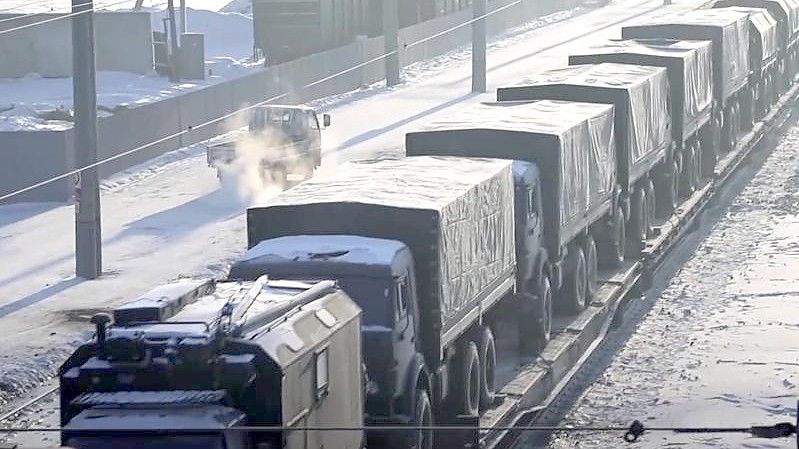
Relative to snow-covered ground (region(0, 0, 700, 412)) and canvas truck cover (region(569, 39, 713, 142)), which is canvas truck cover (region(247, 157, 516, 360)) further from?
canvas truck cover (region(569, 39, 713, 142))

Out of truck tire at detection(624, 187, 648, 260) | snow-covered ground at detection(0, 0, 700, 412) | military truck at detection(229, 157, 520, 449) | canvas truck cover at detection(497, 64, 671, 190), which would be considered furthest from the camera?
truck tire at detection(624, 187, 648, 260)

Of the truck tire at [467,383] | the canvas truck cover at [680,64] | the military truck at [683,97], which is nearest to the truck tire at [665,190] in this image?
the military truck at [683,97]

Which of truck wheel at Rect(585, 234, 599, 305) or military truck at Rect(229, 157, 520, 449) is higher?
military truck at Rect(229, 157, 520, 449)

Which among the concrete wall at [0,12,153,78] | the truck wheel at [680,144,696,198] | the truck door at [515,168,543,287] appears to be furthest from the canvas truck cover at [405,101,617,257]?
the concrete wall at [0,12,153,78]

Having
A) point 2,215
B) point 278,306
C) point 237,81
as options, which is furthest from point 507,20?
point 278,306

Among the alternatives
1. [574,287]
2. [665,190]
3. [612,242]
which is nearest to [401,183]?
[574,287]

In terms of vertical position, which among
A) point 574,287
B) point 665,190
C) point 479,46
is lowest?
point 665,190

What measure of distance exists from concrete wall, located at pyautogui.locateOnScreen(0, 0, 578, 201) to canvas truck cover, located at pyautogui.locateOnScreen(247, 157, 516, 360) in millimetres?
10663

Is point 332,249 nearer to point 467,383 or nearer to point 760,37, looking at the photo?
point 467,383

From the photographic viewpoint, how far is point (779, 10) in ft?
155

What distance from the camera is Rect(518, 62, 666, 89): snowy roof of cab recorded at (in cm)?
2464

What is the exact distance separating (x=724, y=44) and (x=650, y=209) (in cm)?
848

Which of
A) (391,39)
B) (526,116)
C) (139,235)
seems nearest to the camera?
(526,116)

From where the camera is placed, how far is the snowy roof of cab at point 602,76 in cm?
2464
